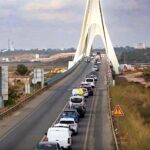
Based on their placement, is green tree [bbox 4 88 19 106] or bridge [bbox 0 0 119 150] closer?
bridge [bbox 0 0 119 150]

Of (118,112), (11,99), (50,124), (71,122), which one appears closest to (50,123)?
(50,124)

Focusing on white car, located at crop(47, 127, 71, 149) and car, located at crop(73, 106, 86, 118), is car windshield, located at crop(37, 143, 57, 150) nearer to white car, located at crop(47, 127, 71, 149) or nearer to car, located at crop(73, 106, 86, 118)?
white car, located at crop(47, 127, 71, 149)

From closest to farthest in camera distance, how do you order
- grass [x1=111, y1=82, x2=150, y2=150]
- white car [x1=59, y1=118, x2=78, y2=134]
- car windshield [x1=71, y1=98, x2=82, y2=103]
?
grass [x1=111, y1=82, x2=150, y2=150]
white car [x1=59, y1=118, x2=78, y2=134]
car windshield [x1=71, y1=98, x2=82, y2=103]

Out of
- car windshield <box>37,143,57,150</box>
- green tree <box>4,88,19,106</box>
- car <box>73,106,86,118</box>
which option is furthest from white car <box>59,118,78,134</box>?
green tree <box>4,88,19,106</box>

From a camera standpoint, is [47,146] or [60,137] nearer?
[47,146]

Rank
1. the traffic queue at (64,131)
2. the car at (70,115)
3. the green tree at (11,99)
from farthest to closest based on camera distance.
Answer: the green tree at (11,99) < the car at (70,115) < the traffic queue at (64,131)

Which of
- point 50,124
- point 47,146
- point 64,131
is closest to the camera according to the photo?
point 47,146

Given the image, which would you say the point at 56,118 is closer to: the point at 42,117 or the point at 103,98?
the point at 42,117

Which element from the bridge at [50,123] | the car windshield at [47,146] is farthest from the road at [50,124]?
the car windshield at [47,146]

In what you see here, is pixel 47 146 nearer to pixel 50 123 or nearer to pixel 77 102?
pixel 50 123

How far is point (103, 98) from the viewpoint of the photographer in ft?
211

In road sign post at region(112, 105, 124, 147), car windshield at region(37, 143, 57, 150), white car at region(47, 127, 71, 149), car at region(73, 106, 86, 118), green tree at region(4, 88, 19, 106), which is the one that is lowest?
green tree at region(4, 88, 19, 106)

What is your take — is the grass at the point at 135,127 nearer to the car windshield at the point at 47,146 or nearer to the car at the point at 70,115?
the car at the point at 70,115

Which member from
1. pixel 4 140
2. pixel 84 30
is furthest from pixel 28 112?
pixel 84 30
